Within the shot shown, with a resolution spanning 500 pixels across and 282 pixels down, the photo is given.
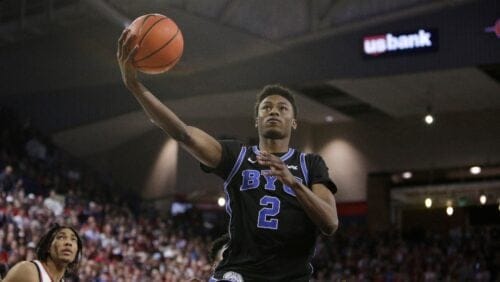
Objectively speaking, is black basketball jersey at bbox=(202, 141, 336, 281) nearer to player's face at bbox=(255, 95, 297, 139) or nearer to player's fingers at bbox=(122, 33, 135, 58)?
player's face at bbox=(255, 95, 297, 139)

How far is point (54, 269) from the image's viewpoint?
562cm

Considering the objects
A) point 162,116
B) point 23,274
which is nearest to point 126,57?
point 162,116

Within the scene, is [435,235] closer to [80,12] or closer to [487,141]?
[487,141]

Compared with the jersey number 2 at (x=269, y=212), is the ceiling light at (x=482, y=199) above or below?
below

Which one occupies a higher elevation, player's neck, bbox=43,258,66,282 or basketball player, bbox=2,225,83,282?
→ basketball player, bbox=2,225,83,282

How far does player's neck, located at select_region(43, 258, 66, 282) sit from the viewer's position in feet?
18.4

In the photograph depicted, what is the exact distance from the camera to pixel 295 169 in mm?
4230

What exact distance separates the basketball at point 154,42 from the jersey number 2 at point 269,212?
92 centimetres

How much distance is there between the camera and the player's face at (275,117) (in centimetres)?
425

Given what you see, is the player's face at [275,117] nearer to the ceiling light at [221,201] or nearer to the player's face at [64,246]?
the player's face at [64,246]

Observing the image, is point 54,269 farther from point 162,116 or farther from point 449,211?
point 449,211


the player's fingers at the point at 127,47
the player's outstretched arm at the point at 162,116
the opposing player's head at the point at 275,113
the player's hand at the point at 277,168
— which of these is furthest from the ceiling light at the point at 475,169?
the player's fingers at the point at 127,47

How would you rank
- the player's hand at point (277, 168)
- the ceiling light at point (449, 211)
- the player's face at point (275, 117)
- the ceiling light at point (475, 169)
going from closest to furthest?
the player's hand at point (277, 168) → the player's face at point (275, 117) → the ceiling light at point (475, 169) → the ceiling light at point (449, 211)

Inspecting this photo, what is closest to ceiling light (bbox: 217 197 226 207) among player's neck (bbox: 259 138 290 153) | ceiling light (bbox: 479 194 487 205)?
ceiling light (bbox: 479 194 487 205)
